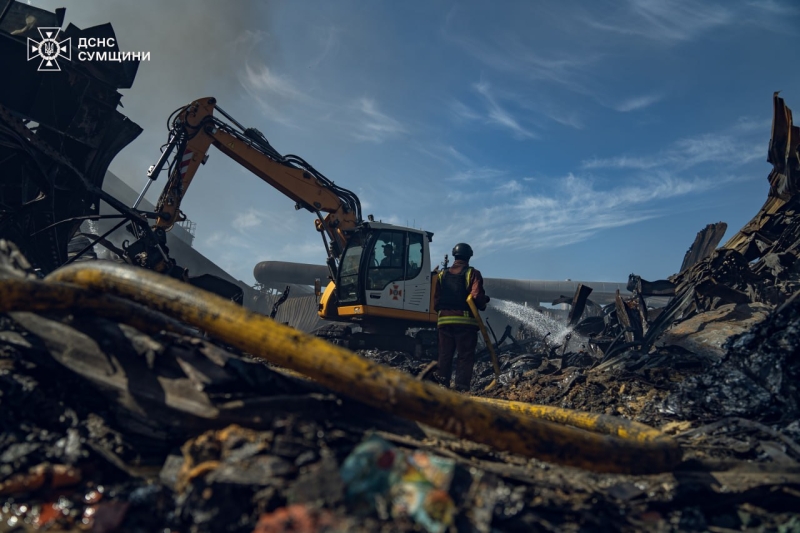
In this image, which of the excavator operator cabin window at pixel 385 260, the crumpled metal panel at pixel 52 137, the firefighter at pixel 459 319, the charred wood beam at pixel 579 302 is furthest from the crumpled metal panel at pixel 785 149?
the crumpled metal panel at pixel 52 137

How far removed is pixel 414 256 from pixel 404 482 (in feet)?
23.2

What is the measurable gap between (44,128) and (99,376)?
5560 millimetres

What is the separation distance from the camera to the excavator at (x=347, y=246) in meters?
8.20

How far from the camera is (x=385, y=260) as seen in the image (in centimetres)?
839

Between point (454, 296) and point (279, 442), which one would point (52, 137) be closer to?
point (454, 296)

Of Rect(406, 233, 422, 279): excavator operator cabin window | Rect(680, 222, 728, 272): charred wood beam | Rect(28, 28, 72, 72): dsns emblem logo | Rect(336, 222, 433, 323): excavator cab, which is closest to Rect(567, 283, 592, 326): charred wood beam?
Rect(680, 222, 728, 272): charred wood beam

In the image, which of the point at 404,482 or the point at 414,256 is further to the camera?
the point at 414,256

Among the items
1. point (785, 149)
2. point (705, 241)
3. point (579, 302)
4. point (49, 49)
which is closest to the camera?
point (49, 49)

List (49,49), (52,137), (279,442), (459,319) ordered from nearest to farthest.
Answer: (279,442), (49,49), (52,137), (459,319)

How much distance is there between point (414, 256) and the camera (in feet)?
28.0

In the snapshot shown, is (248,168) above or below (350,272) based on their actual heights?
above

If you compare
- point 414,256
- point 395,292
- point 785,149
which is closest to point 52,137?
point 395,292

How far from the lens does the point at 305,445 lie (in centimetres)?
168

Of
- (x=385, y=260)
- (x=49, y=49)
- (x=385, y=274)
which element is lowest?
(x=385, y=274)
